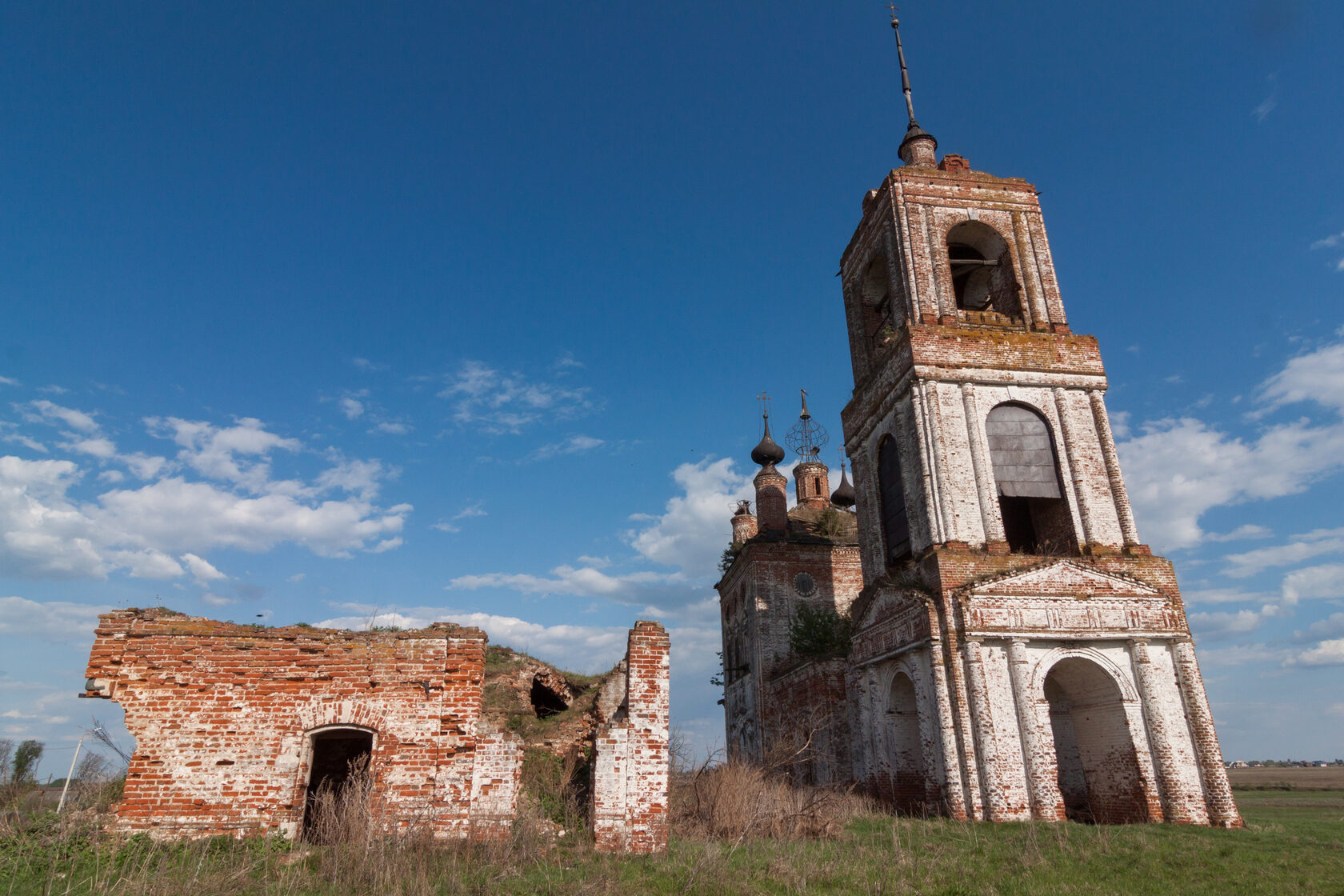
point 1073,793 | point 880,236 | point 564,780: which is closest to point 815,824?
point 564,780

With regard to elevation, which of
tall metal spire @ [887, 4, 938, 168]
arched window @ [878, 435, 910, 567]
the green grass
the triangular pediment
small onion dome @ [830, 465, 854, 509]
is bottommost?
the green grass

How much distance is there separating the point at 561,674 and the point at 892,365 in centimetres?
1146

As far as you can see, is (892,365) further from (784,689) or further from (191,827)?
(191,827)

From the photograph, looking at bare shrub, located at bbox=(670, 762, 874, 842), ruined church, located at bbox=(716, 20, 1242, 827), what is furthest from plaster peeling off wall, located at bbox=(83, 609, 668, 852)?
ruined church, located at bbox=(716, 20, 1242, 827)

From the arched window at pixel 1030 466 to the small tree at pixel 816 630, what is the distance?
7.16 meters

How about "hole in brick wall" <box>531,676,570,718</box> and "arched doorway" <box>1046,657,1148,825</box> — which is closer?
"hole in brick wall" <box>531,676,570,718</box>

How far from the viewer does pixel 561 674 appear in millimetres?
12727

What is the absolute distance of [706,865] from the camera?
8312mm

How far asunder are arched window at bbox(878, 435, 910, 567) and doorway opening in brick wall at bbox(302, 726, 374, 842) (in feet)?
41.0

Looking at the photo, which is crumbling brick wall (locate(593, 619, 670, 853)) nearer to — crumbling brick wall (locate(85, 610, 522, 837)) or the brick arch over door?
crumbling brick wall (locate(85, 610, 522, 837))

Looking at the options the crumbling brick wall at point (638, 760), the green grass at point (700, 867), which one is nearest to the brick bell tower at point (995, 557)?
the green grass at point (700, 867)

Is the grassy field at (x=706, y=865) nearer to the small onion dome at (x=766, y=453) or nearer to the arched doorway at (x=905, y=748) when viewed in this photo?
the arched doorway at (x=905, y=748)

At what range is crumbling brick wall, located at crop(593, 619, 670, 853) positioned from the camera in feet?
32.9

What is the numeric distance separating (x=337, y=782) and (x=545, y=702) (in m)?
3.70
